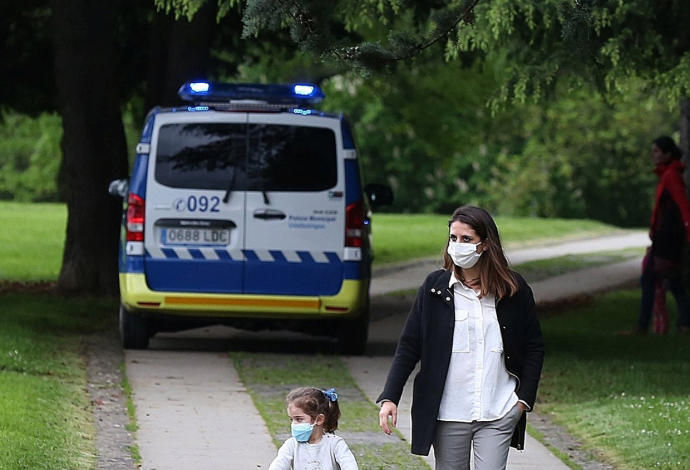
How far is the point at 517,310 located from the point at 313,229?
7.17 meters

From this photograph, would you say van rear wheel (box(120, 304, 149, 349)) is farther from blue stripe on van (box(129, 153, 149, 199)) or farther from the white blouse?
the white blouse

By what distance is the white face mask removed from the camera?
20.4 feet

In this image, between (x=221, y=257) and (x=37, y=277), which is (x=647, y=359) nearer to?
(x=221, y=257)

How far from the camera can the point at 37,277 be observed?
2270cm

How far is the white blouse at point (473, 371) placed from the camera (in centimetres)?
622

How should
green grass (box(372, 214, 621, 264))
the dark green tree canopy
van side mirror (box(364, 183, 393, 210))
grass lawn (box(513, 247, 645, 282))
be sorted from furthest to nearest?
green grass (box(372, 214, 621, 264))
grass lawn (box(513, 247, 645, 282))
van side mirror (box(364, 183, 393, 210))
the dark green tree canopy

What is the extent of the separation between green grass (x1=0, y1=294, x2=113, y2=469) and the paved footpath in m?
0.39

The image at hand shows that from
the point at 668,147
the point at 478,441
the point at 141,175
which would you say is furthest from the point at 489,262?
the point at 668,147

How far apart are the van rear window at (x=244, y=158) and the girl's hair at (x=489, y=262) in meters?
7.19

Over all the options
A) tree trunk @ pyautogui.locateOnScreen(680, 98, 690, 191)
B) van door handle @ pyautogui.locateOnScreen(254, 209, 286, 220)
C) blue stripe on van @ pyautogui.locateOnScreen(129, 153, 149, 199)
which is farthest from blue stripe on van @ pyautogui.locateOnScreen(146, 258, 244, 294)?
tree trunk @ pyautogui.locateOnScreen(680, 98, 690, 191)

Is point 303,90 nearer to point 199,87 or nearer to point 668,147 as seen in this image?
point 199,87

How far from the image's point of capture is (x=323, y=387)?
12.2m

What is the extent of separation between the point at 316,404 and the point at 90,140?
41.2 feet

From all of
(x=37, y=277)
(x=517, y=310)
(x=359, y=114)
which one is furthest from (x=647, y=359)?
(x=359, y=114)
